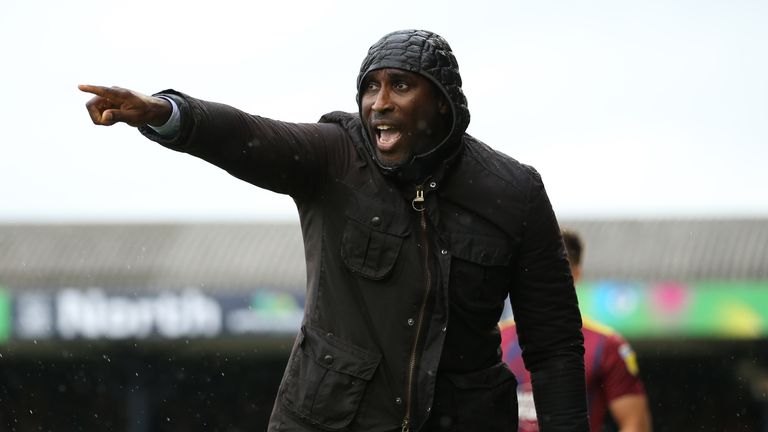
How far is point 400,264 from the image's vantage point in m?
4.36

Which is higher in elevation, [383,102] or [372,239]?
[383,102]

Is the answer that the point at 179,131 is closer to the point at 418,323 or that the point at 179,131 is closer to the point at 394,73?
the point at 394,73

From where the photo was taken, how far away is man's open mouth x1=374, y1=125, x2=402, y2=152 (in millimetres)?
4348

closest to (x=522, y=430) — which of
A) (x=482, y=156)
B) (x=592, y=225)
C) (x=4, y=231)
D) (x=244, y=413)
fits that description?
(x=482, y=156)

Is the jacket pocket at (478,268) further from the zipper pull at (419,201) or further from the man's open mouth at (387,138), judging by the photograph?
the man's open mouth at (387,138)

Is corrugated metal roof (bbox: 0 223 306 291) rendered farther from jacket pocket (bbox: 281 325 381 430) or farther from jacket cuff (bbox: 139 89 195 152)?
jacket cuff (bbox: 139 89 195 152)

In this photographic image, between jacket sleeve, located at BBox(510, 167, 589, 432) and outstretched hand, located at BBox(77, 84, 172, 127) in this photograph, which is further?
jacket sleeve, located at BBox(510, 167, 589, 432)

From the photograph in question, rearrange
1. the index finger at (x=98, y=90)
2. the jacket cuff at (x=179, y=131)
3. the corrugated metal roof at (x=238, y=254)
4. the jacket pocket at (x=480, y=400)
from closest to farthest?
the index finger at (x=98, y=90)
the jacket cuff at (x=179, y=131)
the jacket pocket at (x=480, y=400)
the corrugated metal roof at (x=238, y=254)

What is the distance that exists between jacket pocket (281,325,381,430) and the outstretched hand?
884mm

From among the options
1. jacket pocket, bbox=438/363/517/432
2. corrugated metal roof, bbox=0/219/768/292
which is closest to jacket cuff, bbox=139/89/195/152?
jacket pocket, bbox=438/363/517/432

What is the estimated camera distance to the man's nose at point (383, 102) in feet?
14.2

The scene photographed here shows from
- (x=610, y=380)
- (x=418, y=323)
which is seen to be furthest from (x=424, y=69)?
A: (x=610, y=380)

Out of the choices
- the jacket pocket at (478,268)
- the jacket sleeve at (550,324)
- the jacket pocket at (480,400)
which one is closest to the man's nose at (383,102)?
the jacket pocket at (478,268)

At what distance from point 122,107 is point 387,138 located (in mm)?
875
